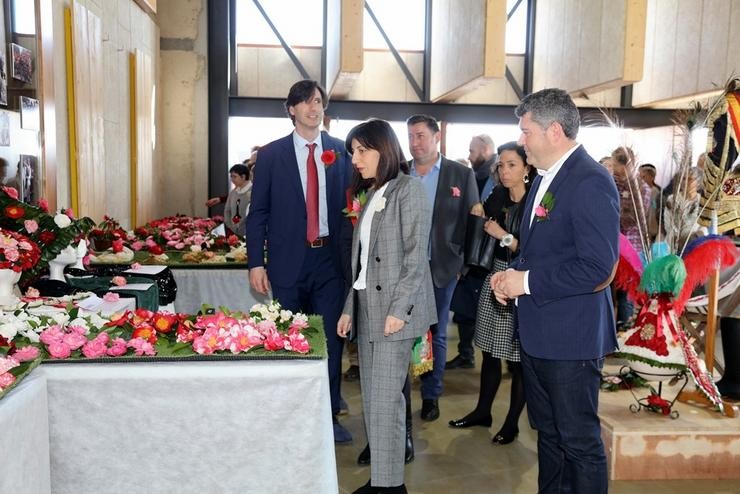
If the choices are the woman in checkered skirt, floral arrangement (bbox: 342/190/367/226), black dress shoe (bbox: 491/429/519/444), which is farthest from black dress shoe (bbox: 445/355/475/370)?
floral arrangement (bbox: 342/190/367/226)

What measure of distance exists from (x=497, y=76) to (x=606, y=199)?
3.74 m

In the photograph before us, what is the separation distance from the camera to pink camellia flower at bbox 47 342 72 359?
6.91 ft

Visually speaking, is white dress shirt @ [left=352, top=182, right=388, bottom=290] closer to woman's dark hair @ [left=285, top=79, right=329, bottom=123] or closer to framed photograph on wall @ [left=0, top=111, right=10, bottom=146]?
woman's dark hair @ [left=285, top=79, right=329, bottom=123]

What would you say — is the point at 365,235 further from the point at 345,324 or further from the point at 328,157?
the point at 328,157

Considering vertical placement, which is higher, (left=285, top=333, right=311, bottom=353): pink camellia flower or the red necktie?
the red necktie

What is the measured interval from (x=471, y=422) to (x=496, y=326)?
24.7 inches

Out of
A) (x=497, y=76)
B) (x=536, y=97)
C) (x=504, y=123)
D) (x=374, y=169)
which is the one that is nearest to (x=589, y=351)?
(x=536, y=97)

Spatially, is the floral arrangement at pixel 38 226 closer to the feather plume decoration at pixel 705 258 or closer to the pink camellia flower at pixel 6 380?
the pink camellia flower at pixel 6 380

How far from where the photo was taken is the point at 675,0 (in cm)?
725

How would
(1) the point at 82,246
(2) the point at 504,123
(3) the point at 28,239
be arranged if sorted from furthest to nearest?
(2) the point at 504,123 < (1) the point at 82,246 < (3) the point at 28,239

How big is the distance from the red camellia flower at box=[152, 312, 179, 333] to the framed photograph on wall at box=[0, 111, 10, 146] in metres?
1.47

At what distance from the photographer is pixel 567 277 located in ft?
7.23

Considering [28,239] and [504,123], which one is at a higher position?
[504,123]

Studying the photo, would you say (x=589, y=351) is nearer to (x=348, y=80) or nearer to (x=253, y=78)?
(x=348, y=80)
